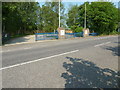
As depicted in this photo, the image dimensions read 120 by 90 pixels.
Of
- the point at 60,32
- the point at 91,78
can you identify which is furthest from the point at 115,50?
Answer: the point at 60,32

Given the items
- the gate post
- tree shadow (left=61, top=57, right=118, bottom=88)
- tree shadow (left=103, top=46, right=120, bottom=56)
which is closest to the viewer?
tree shadow (left=61, top=57, right=118, bottom=88)

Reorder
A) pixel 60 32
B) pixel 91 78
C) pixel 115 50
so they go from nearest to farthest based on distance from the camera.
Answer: pixel 91 78
pixel 115 50
pixel 60 32

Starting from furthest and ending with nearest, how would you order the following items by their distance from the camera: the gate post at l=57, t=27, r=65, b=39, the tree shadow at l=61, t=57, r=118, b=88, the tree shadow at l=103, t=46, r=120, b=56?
the gate post at l=57, t=27, r=65, b=39 < the tree shadow at l=103, t=46, r=120, b=56 < the tree shadow at l=61, t=57, r=118, b=88

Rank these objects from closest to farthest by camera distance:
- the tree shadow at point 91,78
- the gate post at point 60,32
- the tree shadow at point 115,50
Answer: the tree shadow at point 91,78
the tree shadow at point 115,50
the gate post at point 60,32

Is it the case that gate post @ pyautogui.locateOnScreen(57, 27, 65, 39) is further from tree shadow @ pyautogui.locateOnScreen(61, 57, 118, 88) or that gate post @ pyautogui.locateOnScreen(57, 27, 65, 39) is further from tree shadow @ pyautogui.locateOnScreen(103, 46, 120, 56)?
tree shadow @ pyautogui.locateOnScreen(61, 57, 118, 88)

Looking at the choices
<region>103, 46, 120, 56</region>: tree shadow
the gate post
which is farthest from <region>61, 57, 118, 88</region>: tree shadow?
the gate post

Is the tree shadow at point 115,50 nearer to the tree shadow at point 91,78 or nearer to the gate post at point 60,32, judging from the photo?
the tree shadow at point 91,78

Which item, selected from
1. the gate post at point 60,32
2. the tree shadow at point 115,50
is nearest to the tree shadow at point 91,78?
the tree shadow at point 115,50

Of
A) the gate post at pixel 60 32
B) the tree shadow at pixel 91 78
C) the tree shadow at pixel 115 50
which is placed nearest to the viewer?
the tree shadow at pixel 91 78

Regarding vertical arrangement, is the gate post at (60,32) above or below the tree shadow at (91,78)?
above

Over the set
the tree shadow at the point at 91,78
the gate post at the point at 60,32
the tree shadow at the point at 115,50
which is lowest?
the tree shadow at the point at 91,78

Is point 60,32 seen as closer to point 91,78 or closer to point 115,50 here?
point 115,50

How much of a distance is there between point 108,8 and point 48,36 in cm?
2296

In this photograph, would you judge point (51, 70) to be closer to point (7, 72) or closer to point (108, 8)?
point (7, 72)
